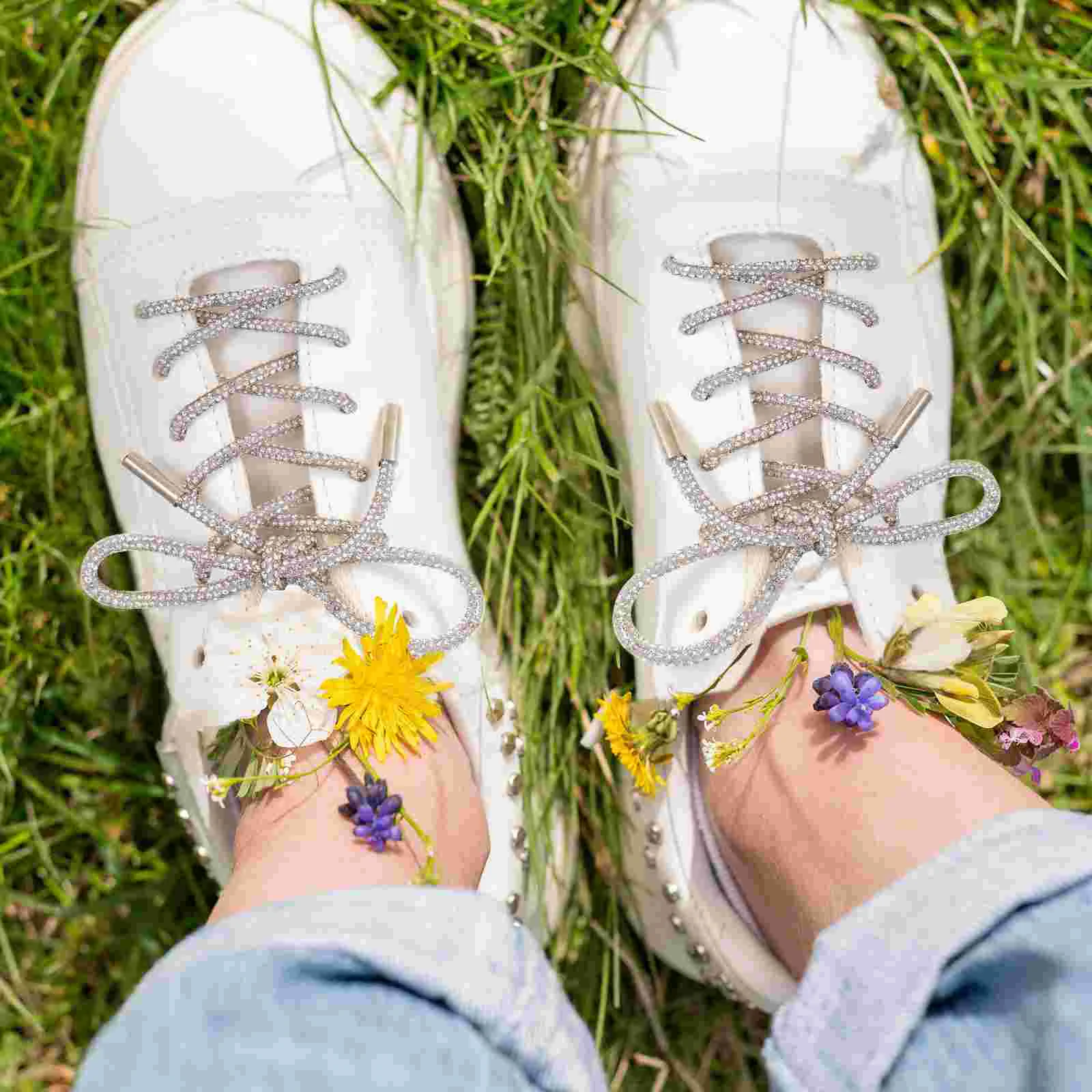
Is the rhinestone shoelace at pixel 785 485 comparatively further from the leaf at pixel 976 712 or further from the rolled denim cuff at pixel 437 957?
the rolled denim cuff at pixel 437 957

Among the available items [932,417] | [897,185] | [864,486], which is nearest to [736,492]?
[864,486]

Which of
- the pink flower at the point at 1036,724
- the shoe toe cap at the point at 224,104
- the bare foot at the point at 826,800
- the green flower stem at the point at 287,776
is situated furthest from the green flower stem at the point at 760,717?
the shoe toe cap at the point at 224,104

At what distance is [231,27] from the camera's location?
36.5 inches

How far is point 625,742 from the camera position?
85 centimetres

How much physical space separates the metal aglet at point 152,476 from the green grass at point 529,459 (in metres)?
0.17

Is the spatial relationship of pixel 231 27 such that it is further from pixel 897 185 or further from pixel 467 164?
pixel 897 185

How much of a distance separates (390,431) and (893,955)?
1.74 feet

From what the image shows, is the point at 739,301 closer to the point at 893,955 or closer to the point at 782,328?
the point at 782,328

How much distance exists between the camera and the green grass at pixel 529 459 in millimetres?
961

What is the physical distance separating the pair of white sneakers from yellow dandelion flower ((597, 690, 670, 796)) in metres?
0.04

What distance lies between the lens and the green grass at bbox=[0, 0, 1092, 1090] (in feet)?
3.15

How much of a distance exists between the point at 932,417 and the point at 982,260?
154 millimetres

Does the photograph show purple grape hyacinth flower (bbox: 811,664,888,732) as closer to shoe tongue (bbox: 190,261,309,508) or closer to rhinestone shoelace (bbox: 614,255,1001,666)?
rhinestone shoelace (bbox: 614,255,1001,666)

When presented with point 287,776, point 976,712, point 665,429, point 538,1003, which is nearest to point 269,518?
point 287,776
